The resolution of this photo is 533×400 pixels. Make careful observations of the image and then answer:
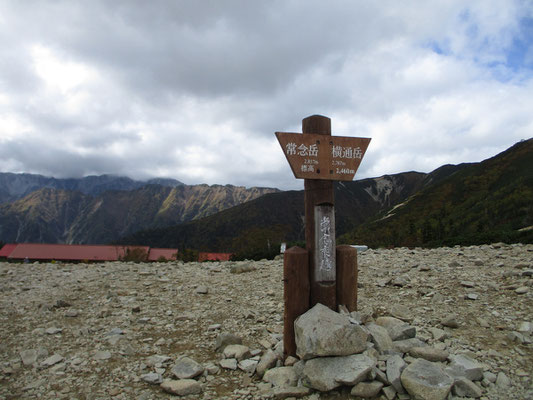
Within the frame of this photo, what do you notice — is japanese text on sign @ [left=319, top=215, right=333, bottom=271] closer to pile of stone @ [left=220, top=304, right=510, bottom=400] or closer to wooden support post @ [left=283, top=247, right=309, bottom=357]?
wooden support post @ [left=283, top=247, right=309, bottom=357]

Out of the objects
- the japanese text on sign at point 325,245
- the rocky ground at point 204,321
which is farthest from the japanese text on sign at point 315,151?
the rocky ground at point 204,321

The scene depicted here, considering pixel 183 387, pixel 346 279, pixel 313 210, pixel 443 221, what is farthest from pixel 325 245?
pixel 443 221

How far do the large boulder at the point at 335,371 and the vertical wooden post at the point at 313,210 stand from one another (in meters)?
1.15

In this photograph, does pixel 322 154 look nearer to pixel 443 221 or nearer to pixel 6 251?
pixel 6 251

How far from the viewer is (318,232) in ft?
17.9

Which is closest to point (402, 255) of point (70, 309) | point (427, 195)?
point (70, 309)

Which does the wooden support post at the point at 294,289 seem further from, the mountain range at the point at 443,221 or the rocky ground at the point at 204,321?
the mountain range at the point at 443,221

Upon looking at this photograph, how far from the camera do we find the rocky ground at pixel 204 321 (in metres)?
4.70

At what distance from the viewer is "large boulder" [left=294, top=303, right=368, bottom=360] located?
4336 mm

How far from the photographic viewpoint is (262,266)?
1345 cm

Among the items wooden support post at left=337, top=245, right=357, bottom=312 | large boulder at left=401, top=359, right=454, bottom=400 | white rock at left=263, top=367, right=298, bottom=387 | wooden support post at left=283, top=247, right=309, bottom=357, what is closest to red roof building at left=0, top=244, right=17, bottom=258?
wooden support post at left=283, top=247, right=309, bottom=357

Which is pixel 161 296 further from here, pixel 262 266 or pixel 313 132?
pixel 313 132

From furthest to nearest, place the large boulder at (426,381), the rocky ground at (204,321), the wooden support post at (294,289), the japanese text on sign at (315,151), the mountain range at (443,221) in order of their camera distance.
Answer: the mountain range at (443,221), the japanese text on sign at (315,151), the wooden support post at (294,289), the rocky ground at (204,321), the large boulder at (426,381)

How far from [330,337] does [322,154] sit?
118 inches
